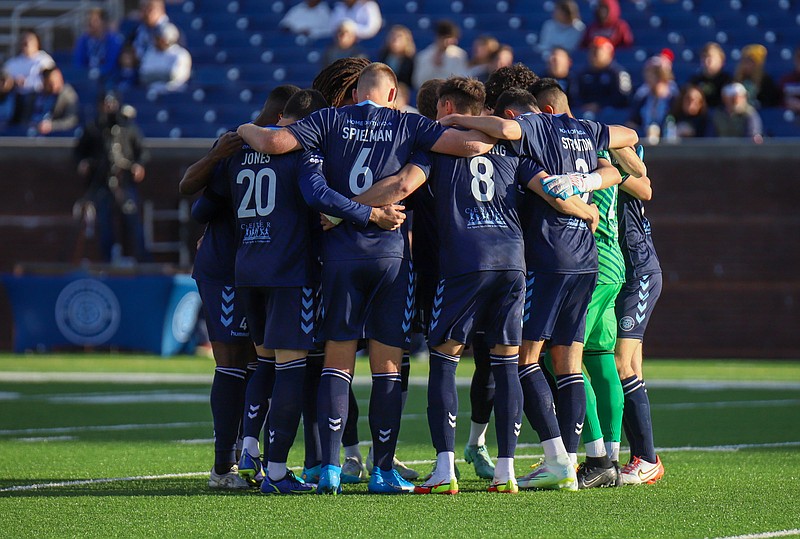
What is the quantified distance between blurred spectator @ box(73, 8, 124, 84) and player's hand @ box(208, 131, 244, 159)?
577 inches

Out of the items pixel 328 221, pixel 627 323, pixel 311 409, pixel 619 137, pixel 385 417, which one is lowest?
pixel 311 409

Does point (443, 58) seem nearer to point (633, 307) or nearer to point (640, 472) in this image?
point (633, 307)

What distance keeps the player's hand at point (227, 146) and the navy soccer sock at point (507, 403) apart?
5.39 ft

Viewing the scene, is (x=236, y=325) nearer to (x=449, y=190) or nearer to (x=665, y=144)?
(x=449, y=190)

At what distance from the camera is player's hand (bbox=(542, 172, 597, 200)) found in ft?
21.3

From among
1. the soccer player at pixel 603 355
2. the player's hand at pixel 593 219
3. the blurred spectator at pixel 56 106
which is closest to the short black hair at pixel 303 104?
the soccer player at pixel 603 355

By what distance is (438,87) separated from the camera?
709 centimetres

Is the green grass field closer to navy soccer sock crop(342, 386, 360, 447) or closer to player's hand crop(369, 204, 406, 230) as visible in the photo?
navy soccer sock crop(342, 386, 360, 447)

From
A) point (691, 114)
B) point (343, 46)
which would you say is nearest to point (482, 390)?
point (691, 114)

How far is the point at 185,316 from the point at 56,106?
455 centimetres

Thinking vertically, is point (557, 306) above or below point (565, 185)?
below

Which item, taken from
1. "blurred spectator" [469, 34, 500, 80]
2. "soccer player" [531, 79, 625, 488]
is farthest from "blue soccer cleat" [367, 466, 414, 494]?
"blurred spectator" [469, 34, 500, 80]

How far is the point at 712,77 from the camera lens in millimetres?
17453

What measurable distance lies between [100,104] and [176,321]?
317cm
